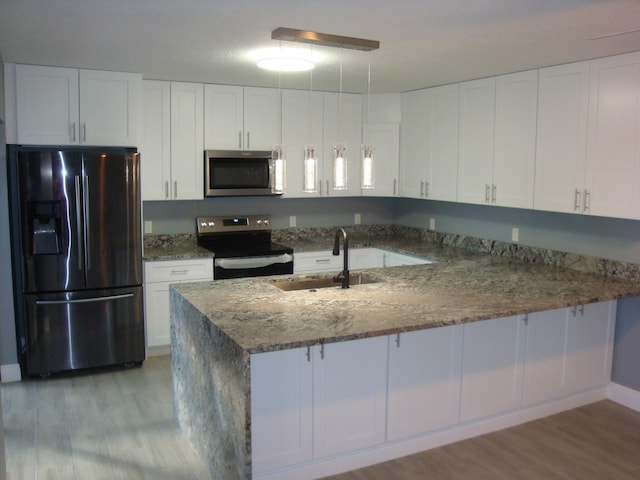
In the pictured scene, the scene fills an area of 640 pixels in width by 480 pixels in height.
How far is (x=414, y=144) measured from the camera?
541 centimetres

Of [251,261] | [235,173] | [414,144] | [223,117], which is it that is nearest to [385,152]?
[414,144]

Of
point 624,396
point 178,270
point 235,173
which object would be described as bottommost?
point 624,396

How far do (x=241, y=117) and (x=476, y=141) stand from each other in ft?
6.68

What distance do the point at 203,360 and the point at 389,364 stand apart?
96 centimetres

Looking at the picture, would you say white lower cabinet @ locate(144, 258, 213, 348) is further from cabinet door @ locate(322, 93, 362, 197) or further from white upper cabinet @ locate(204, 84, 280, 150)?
cabinet door @ locate(322, 93, 362, 197)

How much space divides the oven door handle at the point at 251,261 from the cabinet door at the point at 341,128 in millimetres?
815

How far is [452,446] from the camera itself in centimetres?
331

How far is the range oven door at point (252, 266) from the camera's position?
493cm

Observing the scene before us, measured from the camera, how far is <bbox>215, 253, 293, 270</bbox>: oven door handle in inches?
194

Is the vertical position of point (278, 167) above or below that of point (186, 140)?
below

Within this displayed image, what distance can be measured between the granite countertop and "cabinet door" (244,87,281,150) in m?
1.90

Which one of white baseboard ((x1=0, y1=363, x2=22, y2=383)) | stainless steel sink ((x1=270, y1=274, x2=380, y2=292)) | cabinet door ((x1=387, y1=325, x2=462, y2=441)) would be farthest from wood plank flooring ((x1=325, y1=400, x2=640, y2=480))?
white baseboard ((x1=0, y1=363, x2=22, y2=383))

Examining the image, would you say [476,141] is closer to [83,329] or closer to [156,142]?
[156,142]

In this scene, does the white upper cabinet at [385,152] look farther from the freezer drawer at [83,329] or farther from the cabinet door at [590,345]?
the freezer drawer at [83,329]
